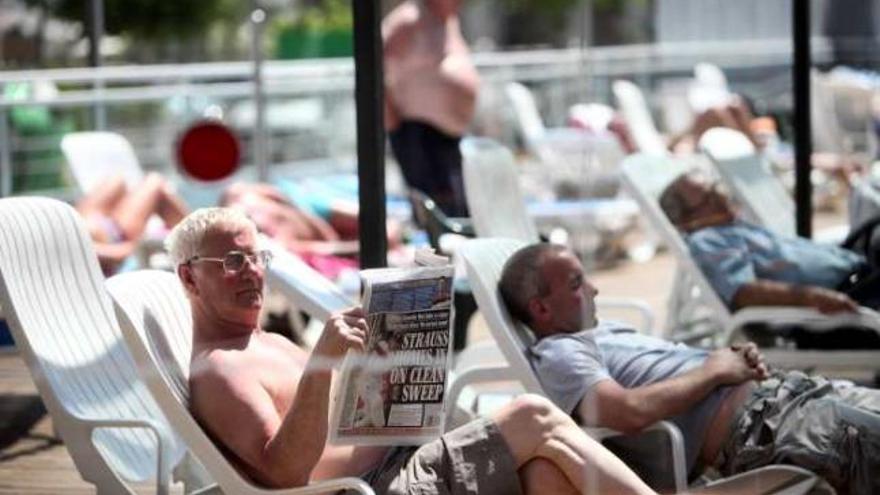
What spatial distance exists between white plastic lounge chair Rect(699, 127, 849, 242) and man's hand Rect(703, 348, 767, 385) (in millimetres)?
2445

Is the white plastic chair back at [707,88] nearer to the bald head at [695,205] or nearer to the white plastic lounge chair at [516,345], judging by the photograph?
the bald head at [695,205]

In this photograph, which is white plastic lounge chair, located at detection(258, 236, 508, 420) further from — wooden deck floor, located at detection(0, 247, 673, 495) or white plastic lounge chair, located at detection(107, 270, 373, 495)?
white plastic lounge chair, located at detection(107, 270, 373, 495)

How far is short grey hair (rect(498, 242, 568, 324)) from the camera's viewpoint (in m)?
4.74

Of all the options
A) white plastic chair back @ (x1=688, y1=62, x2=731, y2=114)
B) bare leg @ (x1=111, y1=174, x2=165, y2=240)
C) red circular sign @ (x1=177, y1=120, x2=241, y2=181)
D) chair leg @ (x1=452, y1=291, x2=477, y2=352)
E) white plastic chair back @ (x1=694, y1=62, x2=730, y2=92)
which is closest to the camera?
chair leg @ (x1=452, y1=291, x2=477, y2=352)

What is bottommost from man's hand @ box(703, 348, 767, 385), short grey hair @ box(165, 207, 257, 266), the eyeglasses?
man's hand @ box(703, 348, 767, 385)

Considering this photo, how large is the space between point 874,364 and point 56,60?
350cm

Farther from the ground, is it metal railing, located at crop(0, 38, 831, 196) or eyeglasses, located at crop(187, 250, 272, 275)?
eyeglasses, located at crop(187, 250, 272, 275)

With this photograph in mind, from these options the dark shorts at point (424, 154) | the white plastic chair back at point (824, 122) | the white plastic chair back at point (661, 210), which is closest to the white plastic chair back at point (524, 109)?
the white plastic chair back at point (824, 122)

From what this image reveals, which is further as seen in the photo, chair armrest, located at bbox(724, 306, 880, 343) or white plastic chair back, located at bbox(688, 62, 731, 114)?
white plastic chair back, located at bbox(688, 62, 731, 114)

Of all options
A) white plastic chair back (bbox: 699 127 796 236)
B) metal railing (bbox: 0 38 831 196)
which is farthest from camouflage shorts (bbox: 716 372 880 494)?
metal railing (bbox: 0 38 831 196)

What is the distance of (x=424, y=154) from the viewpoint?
818cm

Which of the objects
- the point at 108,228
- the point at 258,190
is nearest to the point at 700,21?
the point at 258,190

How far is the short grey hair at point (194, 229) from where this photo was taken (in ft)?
13.3

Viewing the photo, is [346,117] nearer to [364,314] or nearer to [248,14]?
[248,14]
